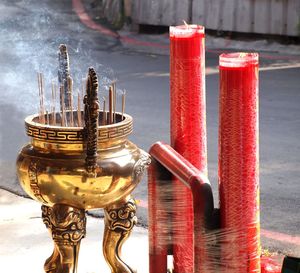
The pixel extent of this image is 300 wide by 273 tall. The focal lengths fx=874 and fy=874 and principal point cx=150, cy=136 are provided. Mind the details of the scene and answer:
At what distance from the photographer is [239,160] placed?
3482mm

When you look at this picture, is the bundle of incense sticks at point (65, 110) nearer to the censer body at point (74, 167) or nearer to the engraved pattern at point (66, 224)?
the censer body at point (74, 167)

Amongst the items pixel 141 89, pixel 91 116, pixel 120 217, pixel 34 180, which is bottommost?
pixel 141 89

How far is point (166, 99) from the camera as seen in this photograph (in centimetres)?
900

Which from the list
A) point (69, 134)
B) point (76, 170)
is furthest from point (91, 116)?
point (76, 170)

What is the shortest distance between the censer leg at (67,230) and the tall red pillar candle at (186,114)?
52 cm

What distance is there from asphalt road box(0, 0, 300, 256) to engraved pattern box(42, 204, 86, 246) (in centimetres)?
161

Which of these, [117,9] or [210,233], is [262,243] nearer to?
[210,233]

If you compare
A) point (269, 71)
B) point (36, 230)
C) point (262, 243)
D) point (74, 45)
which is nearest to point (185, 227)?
point (262, 243)

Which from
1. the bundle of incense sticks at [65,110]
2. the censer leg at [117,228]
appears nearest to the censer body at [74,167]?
the censer leg at [117,228]

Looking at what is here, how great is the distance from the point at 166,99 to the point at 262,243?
416cm

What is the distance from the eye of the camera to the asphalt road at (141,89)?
601cm

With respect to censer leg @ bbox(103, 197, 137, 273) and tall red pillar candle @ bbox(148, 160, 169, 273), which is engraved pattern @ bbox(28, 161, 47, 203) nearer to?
censer leg @ bbox(103, 197, 137, 273)

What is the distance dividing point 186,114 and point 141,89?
223 inches

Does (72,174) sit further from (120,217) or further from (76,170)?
(120,217)
